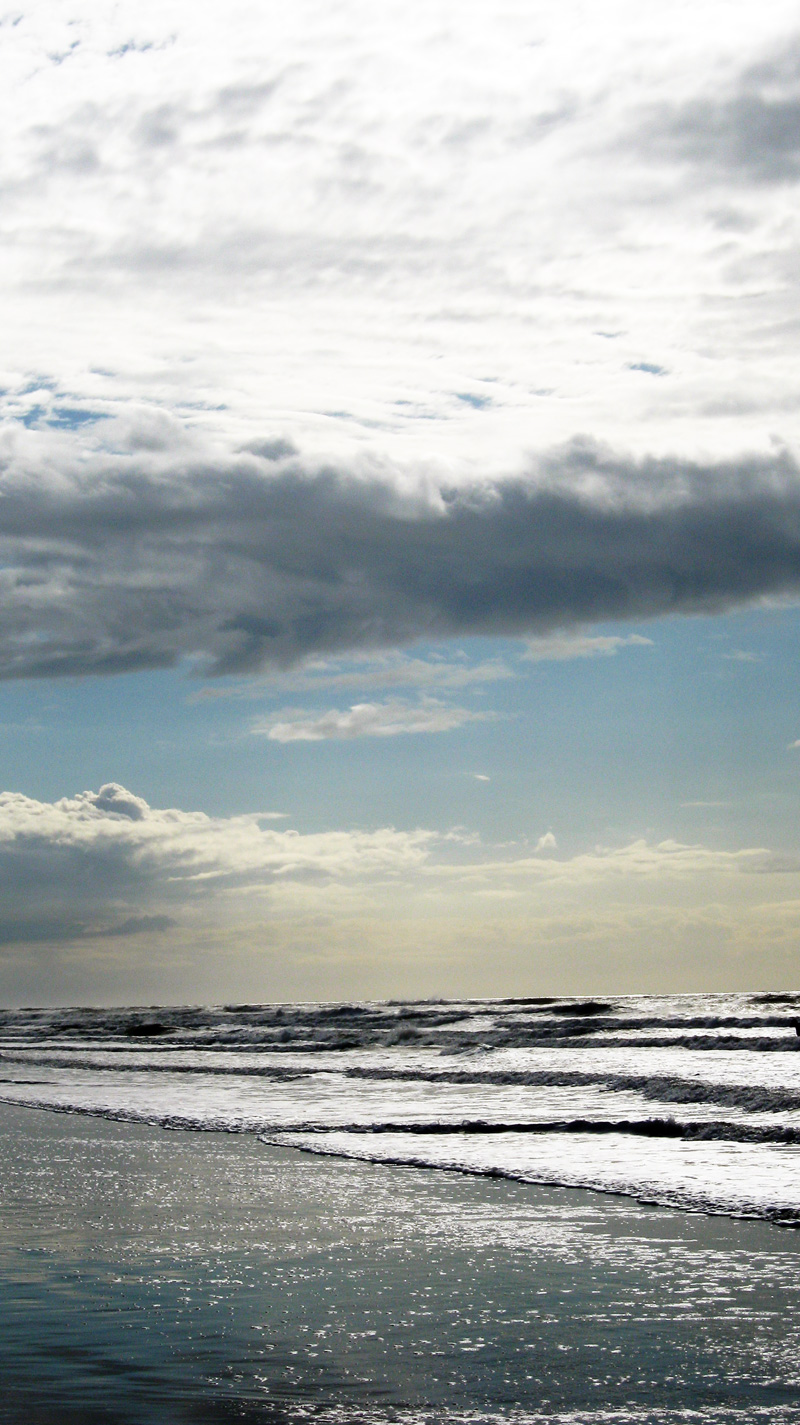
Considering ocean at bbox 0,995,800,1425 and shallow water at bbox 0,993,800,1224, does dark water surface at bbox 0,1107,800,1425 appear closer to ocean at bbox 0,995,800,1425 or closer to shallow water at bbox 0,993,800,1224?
ocean at bbox 0,995,800,1425

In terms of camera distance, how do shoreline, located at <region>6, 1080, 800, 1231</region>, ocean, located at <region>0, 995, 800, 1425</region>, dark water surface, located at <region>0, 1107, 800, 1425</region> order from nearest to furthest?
dark water surface, located at <region>0, 1107, 800, 1425</region> < ocean, located at <region>0, 995, 800, 1425</region> < shoreline, located at <region>6, 1080, 800, 1231</region>

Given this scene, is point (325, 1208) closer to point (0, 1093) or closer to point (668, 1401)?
point (668, 1401)

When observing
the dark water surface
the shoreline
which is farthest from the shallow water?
the dark water surface

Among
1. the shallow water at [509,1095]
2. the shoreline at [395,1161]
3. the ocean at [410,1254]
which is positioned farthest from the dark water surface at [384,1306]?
the shallow water at [509,1095]

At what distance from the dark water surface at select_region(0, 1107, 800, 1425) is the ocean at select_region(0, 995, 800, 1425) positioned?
3 centimetres

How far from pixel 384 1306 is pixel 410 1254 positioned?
1.96m

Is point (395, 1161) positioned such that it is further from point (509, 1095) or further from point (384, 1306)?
point (509, 1095)

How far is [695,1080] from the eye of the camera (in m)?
24.7

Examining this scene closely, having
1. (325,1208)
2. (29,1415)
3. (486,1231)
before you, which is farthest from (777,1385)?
(325,1208)

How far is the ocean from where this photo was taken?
23.0 ft

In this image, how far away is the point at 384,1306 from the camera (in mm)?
9000

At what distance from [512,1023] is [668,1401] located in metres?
48.7

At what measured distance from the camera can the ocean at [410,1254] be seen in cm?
702

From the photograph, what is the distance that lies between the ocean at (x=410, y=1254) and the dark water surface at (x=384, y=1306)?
3 centimetres
